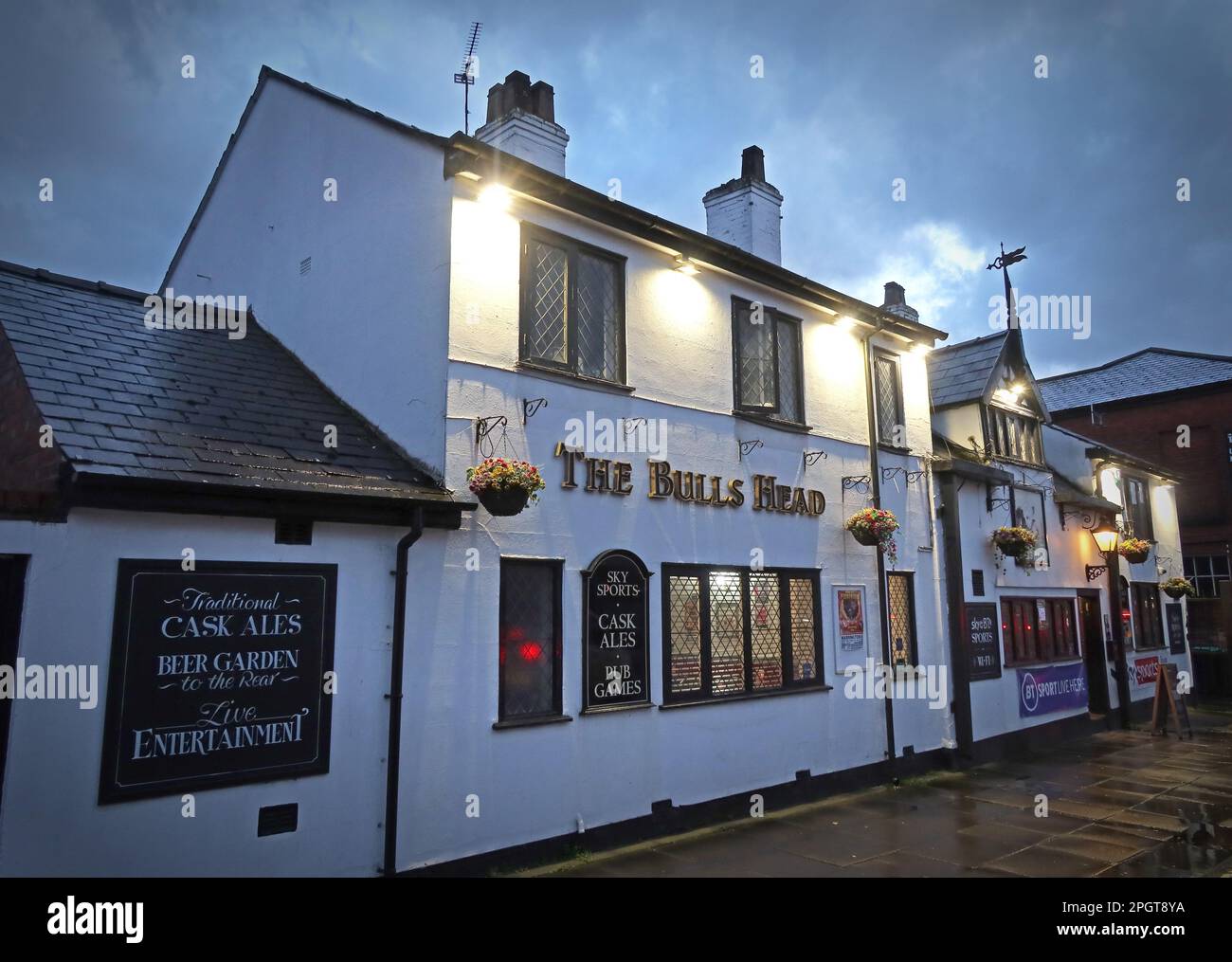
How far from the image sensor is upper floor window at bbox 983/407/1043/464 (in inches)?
632

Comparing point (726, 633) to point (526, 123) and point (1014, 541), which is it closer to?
point (526, 123)

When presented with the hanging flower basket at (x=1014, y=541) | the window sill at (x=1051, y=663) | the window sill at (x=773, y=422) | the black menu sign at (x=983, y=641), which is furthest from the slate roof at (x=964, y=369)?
the window sill at (x=773, y=422)

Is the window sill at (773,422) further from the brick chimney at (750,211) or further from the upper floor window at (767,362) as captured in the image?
the brick chimney at (750,211)

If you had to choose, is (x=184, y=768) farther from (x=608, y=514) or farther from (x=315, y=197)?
(x=315, y=197)

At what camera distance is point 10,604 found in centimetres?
561

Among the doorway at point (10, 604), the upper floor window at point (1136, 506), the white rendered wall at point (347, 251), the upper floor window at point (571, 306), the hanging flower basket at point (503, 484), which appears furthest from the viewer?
the upper floor window at point (1136, 506)

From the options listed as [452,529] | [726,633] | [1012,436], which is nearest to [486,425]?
[452,529]

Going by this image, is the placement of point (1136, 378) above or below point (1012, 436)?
above

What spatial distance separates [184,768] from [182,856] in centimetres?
62

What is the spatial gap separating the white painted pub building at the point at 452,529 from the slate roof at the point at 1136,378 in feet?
58.2

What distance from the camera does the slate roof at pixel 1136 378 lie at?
87.0ft

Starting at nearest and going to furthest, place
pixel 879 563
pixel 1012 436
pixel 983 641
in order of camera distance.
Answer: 1. pixel 879 563
2. pixel 983 641
3. pixel 1012 436

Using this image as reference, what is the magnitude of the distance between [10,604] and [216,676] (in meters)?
1.43
